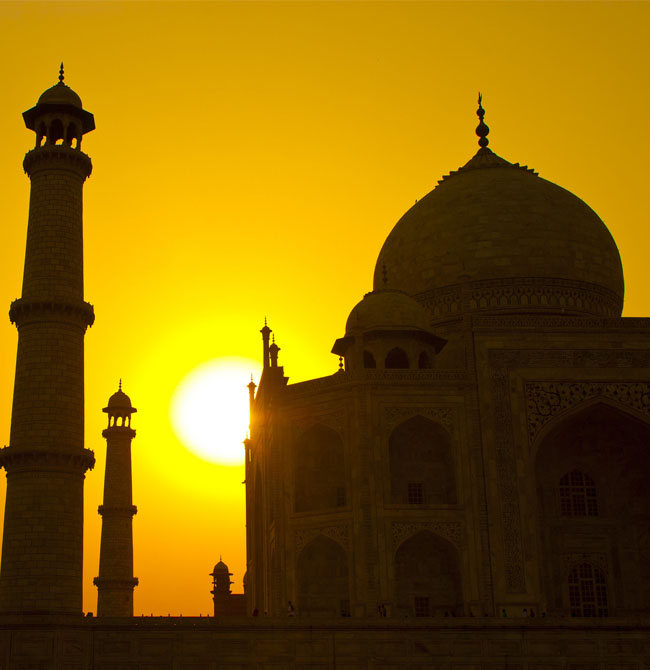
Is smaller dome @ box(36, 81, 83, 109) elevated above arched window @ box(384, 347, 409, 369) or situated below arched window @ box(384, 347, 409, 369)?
above

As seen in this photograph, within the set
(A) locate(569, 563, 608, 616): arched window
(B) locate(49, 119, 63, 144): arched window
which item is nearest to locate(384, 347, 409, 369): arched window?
(A) locate(569, 563, 608, 616): arched window

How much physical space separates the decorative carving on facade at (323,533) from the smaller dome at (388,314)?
465 centimetres

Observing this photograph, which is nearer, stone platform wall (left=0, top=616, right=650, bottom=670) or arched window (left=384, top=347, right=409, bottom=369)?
stone platform wall (left=0, top=616, right=650, bottom=670)

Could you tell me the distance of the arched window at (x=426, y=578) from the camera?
70.3 ft

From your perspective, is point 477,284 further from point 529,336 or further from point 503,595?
point 503,595

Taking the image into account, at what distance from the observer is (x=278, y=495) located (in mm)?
22344

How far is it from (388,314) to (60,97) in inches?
358

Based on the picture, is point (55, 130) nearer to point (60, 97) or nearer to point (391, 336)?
point (60, 97)

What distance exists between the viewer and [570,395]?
875 inches

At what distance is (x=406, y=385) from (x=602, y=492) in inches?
203

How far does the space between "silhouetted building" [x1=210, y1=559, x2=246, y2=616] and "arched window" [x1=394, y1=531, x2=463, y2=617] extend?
16.8 m

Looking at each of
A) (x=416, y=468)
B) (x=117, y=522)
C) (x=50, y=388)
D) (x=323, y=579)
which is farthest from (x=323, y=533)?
(x=117, y=522)

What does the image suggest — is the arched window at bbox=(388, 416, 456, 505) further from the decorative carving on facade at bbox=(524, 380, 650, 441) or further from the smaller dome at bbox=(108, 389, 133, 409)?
the smaller dome at bbox=(108, 389, 133, 409)

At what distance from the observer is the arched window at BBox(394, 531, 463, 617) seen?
21438 mm
